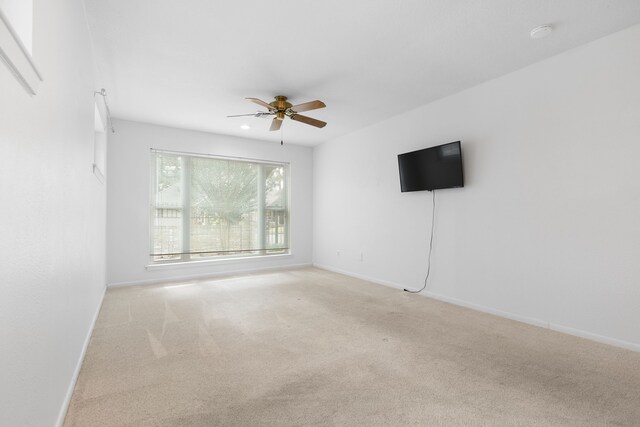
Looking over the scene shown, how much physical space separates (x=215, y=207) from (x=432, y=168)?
3821mm

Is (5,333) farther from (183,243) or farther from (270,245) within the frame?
(270,245)

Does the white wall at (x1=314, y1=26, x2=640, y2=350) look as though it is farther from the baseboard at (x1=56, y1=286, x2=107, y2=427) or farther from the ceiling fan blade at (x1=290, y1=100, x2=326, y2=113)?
the baseboard at (x1=56, y1=286, x2=107, y2=427)

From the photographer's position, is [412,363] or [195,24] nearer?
[412,363]

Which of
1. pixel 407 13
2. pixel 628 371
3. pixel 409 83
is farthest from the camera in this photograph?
pixel 409 83

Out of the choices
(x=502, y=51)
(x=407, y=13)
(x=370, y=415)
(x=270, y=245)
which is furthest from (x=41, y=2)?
(x=270, y=245)

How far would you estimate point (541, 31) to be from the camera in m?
2.57

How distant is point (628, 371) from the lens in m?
2.20

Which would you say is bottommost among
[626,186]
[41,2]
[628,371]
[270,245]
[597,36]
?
[628,371]

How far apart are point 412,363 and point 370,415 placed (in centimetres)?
74

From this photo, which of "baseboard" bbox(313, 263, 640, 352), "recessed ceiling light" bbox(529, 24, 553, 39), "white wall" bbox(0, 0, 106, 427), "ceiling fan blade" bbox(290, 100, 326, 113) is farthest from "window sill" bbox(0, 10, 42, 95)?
"baseboard" bbox(313, 263, 640, 352)

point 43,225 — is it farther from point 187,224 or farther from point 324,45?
point 187,224

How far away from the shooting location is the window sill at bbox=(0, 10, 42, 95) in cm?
83

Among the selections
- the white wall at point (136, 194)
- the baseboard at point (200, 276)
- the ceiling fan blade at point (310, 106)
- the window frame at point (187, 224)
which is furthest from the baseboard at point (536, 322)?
the white wall at point (136, 194)

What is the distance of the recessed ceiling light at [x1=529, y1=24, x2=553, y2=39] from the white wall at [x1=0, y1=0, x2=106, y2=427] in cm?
331
